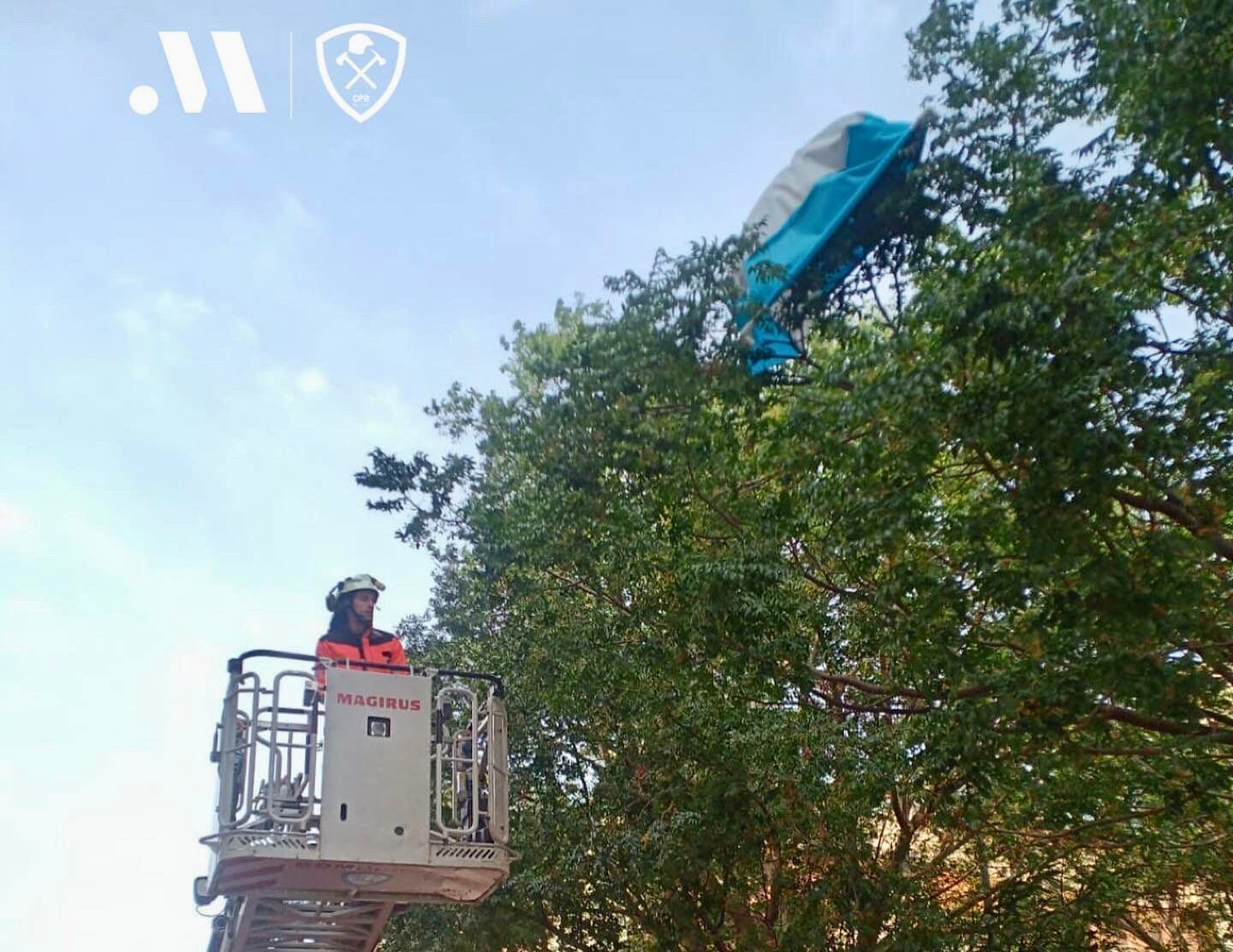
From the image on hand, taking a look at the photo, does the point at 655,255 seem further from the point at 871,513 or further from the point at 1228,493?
the point at 1228,493

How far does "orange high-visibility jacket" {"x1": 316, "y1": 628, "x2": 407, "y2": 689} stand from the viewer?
8.45 meters

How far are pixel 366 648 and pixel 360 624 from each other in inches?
7.6

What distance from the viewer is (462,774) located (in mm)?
8391

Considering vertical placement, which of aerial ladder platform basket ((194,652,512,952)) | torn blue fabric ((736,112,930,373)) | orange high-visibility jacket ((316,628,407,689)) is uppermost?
torn blue fabric ((736,112,930,373))

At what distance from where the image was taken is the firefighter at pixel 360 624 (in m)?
8.68

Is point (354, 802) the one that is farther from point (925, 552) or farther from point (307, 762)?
point (925, 552)

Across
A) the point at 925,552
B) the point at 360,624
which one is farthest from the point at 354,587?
the point at 925,552

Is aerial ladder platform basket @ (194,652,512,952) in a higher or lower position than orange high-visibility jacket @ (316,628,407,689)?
lower

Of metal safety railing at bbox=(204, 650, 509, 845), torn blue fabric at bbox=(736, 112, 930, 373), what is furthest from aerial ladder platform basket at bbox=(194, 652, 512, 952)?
torn blue fabric at bbox=(736, 112, 930, 373)

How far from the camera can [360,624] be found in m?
8.75

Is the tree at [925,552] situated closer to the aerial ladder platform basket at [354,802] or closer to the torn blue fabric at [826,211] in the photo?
the torn blue fabric at [826,211]

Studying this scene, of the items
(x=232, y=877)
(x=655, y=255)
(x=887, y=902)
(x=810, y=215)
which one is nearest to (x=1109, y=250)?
(x=810, y=215)

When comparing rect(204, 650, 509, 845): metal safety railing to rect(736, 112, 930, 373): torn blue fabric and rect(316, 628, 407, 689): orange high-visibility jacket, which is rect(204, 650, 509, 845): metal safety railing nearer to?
rect(316, 628, 407, 689): orange high-visibility jacket

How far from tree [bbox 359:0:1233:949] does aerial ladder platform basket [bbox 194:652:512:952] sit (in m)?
2.16
